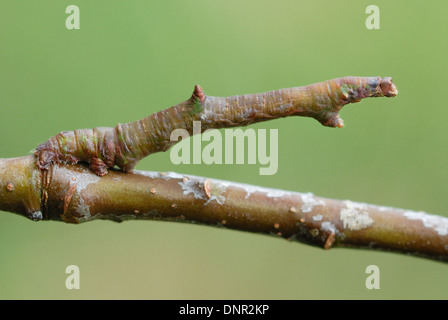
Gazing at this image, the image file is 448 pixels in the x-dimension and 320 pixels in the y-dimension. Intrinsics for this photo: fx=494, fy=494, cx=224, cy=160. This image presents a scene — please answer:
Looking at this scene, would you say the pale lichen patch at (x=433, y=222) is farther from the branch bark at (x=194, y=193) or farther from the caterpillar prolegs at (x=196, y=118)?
the caterpillar prolegs at (x=196, y=118)

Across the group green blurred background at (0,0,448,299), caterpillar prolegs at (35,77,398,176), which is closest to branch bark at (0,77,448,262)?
caterpillar prolegs at (35,77,398,176)

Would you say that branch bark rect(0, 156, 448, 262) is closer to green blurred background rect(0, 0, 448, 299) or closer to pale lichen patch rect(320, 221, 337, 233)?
pale lichen patch rect(320, 221, 337, 233)

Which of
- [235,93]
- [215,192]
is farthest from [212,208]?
[235,93]

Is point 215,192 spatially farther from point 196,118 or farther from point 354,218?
point 354,218

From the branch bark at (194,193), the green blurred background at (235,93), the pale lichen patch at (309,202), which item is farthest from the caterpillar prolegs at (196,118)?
the green blurred background at (235,93)

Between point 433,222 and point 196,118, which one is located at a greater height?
point 196,118

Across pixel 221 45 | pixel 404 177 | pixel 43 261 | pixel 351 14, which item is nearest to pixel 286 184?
pixel 404 177
